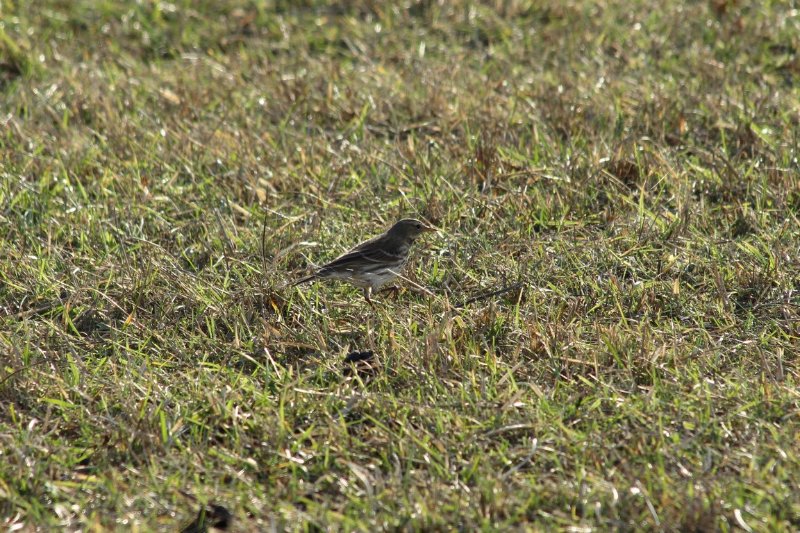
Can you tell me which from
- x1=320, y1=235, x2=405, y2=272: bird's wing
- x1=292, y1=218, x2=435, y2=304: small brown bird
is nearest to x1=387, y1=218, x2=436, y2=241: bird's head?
x1=292, y1=218, x2=435, y2=304: small brown bird

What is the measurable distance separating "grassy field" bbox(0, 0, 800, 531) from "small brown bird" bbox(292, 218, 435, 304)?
157 millimetres

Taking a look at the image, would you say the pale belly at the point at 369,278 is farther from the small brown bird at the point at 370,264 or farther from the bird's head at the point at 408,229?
the bird's head at the point at 408,229

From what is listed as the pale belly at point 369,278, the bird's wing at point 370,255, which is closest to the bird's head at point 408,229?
the bird's wing at point 370,255

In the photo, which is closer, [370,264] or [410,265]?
[370,264]

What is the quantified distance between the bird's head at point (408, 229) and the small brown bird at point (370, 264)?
35mm

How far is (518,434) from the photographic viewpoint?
4758 mm

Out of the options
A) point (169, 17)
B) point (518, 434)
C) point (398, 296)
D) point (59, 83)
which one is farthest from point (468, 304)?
point (169, 17)

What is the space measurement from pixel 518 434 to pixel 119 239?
2707 millimetres

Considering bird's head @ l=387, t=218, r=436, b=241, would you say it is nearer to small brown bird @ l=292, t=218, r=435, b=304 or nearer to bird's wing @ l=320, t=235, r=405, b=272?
small brown bird @ l=292, t=218, r=435, b=304

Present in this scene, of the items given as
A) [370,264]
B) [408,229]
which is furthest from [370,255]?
[408,229]

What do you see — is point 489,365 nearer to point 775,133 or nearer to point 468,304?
point 468,304

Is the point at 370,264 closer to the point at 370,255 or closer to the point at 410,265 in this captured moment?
the point at 370,255

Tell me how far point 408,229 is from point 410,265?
0.64ft

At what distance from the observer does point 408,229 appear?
6.42 m
